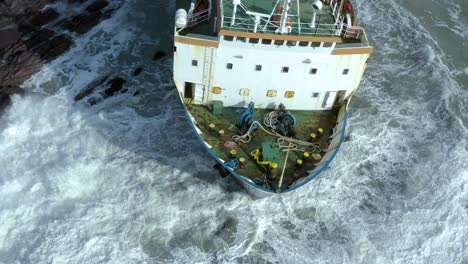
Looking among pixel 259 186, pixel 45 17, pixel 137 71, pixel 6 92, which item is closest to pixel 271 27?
pixel 259 186

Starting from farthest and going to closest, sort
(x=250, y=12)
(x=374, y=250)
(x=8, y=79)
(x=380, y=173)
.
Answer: (x=8, y=79)
(x=380, y=173)
(x=374, y=250)
(x=250, y=12)

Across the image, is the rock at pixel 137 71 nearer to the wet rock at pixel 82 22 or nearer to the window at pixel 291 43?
the wet rock at pixel 82 22

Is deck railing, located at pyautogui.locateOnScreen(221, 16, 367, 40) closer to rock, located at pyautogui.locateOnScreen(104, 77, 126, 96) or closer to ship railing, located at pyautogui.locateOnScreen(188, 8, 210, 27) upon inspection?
ship railing, located at pyautogui.locateOnScreen(188, 8, 210, 27)

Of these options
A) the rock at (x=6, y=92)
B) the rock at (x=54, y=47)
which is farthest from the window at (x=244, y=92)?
the rock at (x=54, y=47)

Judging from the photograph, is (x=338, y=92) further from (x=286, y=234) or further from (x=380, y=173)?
(x=286, y=234)

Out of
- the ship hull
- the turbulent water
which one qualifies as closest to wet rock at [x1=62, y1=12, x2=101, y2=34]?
the turbulent water

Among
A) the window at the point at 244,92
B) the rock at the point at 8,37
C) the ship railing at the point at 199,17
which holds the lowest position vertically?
the rock at the point at 8,37

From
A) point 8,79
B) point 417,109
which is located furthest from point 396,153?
point 8,79
